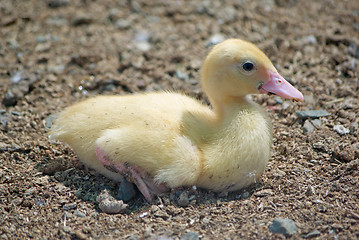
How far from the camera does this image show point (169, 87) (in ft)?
16.9

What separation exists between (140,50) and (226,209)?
9.92 ft

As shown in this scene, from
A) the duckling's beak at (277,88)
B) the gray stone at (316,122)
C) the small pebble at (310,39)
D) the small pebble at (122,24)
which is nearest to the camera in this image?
the duckling's beak at (277,88)

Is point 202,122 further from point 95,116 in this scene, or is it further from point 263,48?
point 263,48

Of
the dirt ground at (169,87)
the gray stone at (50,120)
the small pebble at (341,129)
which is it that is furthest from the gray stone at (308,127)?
the gray stone at (50,120)

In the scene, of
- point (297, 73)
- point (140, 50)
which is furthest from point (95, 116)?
point (297, 73)

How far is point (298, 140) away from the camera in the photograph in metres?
4.20

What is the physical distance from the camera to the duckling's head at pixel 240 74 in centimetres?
357

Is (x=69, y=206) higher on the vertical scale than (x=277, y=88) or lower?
lower

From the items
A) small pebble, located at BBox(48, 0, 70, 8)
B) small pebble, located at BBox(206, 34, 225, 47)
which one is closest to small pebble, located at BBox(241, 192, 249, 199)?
small pebble, located at BBox(206, 34, 225, 47)

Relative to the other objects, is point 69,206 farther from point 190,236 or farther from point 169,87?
point 169,87

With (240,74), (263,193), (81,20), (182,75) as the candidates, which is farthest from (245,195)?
(81,20)

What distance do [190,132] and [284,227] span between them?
1032 millimetres

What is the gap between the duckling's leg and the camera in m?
3.47

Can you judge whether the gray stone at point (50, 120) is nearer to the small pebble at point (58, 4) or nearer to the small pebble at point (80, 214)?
the small pebble at point (80, 214)
